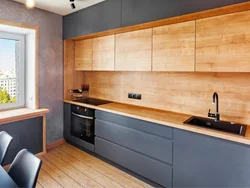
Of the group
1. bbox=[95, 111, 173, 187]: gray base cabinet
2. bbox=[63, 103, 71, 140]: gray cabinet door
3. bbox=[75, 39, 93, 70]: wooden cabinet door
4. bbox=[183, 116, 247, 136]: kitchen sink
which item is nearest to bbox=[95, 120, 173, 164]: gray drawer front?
bbox=[95, 111, 173, 187]: gray base cabinet

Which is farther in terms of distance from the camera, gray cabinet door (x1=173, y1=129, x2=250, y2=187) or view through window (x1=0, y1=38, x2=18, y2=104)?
view through window (x1=0, y1=38, x2=18, y2=104)

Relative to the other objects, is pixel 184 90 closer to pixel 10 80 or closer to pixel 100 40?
pixel 100 40

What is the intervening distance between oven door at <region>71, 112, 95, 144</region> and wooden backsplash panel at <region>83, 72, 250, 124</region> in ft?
2.10

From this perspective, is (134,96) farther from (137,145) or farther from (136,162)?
(136,162)

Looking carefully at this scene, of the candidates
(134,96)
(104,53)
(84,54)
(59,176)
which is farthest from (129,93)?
(59,176)

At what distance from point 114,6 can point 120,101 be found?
1580 millimetres

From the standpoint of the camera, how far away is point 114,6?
2.67 metres

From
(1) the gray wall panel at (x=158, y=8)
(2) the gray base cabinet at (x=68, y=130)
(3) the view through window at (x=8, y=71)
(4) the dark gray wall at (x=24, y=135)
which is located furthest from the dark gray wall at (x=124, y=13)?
(4) the dark gray wall at (x=24, y=135)

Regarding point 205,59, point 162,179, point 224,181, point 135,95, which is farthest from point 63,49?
point 224,181

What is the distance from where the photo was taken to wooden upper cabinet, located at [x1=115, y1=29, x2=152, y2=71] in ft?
8.31

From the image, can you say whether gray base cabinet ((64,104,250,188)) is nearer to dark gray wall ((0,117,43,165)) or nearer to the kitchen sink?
the kitchen sink

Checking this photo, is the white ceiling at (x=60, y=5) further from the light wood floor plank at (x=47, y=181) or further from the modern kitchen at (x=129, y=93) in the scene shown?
the light wood floor plank at (x=47, y=181)

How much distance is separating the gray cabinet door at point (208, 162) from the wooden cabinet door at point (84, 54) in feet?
6.89

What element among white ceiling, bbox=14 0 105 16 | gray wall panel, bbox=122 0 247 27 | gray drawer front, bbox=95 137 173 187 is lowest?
gray drawer front, bbox=95 137 173 187
